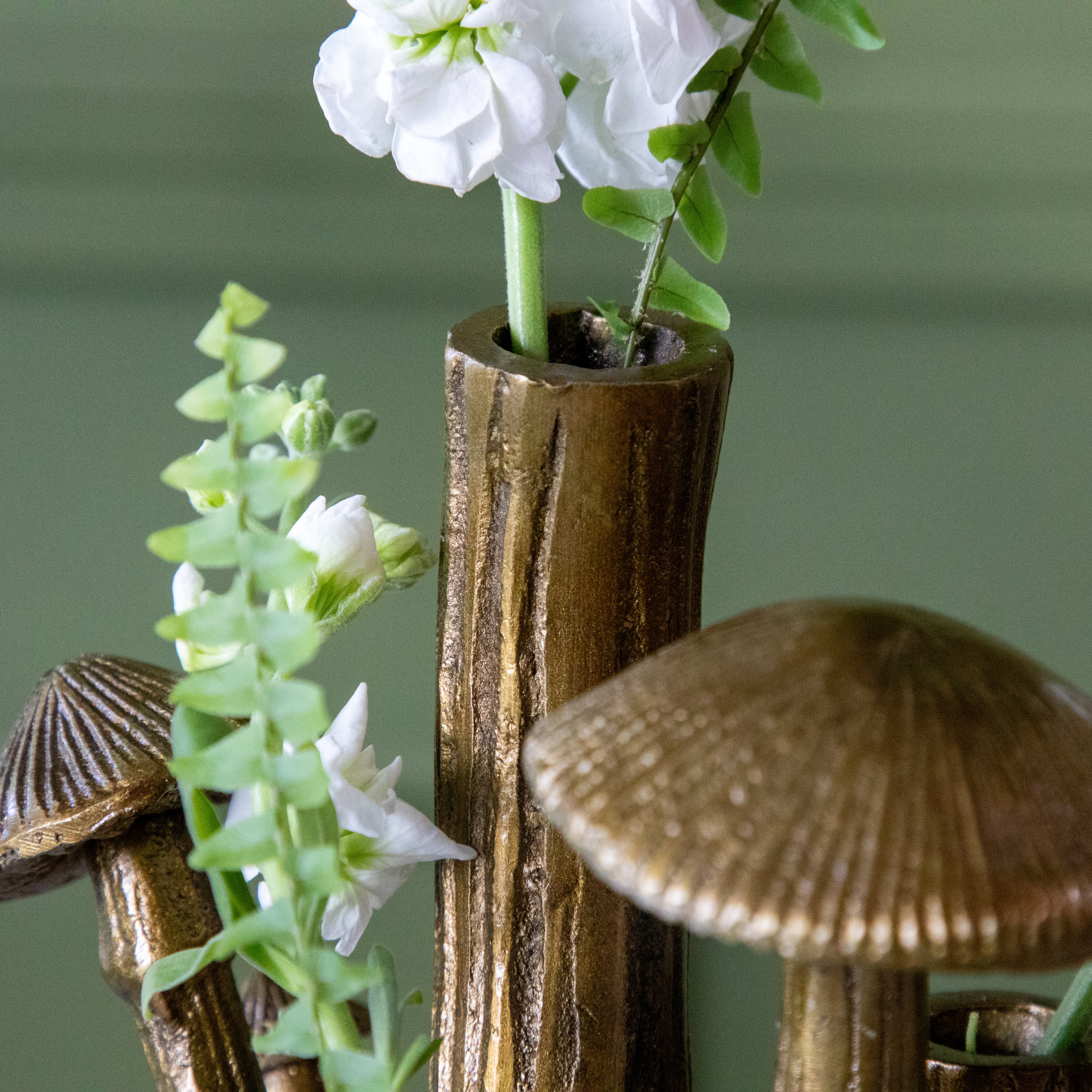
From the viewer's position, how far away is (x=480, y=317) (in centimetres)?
29

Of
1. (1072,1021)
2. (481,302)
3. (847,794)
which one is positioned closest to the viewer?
(847,794)

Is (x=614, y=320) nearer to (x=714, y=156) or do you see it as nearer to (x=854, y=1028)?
(x=714, y=156)

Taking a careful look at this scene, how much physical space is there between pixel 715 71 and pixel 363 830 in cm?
19

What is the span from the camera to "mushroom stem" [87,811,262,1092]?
262 mm

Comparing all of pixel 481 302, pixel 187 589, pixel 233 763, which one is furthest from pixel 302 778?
pixel 481 302

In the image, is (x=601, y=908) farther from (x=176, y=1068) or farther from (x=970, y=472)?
(x=970, y=472)

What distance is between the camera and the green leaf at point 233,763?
0.65 ft

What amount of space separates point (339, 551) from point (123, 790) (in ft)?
0.23

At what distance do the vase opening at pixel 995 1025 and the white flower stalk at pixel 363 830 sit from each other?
0.12m

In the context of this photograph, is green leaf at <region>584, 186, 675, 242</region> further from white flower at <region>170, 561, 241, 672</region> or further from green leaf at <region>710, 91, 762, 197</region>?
white flower at <region>170, 561, 241, 672</region>

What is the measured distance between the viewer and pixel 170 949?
27cm

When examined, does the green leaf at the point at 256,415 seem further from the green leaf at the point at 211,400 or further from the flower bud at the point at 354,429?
the flower bud at the point at 354,429

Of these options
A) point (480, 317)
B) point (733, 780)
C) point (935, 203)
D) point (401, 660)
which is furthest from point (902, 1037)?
point (935, 203)

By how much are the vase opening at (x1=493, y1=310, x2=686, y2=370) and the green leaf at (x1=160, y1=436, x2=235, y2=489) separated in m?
0.10
